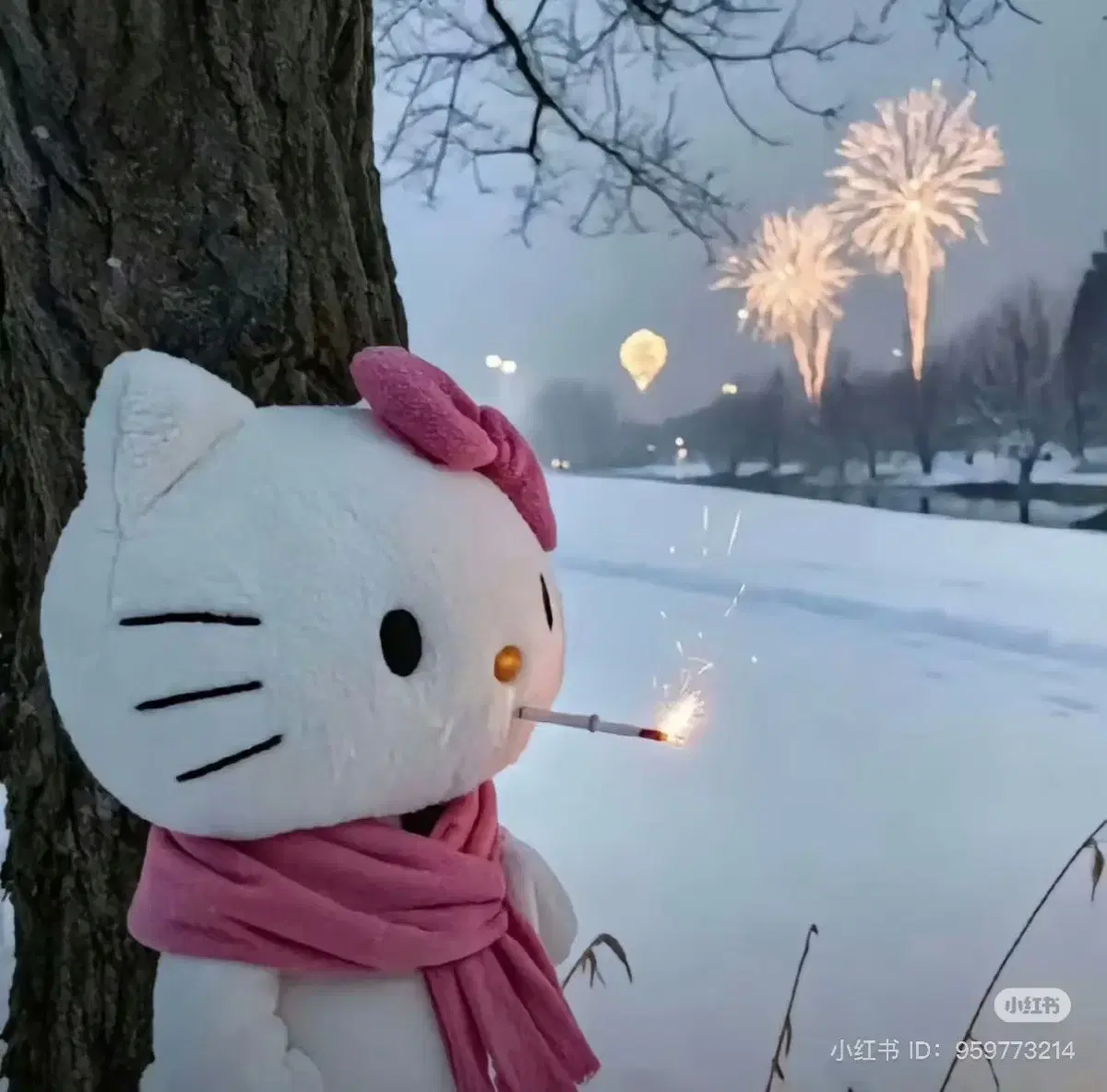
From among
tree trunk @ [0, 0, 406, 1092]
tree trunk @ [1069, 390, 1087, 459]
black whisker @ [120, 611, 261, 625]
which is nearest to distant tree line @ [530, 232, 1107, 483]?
tree trunk @ [1069, 390, 1087, 459]

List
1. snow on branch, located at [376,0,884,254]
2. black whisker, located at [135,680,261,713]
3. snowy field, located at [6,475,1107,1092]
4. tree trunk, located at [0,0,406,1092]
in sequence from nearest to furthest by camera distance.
Answer: black whisker, located at [135,680,261,713] → tree trunk, located at [0,0,406,1092] → snowy field, located at [6,475,1107,1092] → snow on branch, located at [376,0,884,254]

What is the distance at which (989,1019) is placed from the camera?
96 cm

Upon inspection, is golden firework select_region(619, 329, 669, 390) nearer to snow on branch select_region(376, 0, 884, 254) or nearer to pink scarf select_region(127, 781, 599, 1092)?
snow on branch select_region(376, 0, 884, 254)

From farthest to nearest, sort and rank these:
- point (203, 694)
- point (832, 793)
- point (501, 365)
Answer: point (501, 365), point (832, 793), point (203, 694)

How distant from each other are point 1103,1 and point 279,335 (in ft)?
2.85

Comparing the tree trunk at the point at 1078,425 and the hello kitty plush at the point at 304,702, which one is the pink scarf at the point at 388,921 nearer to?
the hello kitty plush at the point at 304,702

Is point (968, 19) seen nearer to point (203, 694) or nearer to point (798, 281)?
point (798, 281)

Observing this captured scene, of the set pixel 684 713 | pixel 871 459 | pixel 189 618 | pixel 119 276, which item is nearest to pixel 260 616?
pixel 189 618

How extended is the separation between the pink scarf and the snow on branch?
0.78 meters

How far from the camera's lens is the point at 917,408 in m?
1.05

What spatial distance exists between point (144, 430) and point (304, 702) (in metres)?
0.14

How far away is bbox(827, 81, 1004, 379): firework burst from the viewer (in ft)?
3.34

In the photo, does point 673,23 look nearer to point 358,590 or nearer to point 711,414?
point 711,414

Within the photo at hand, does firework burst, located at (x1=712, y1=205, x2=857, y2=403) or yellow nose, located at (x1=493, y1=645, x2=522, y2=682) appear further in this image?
firework burst, located at (x1=712, y1=205, x2=857, y2=403)
